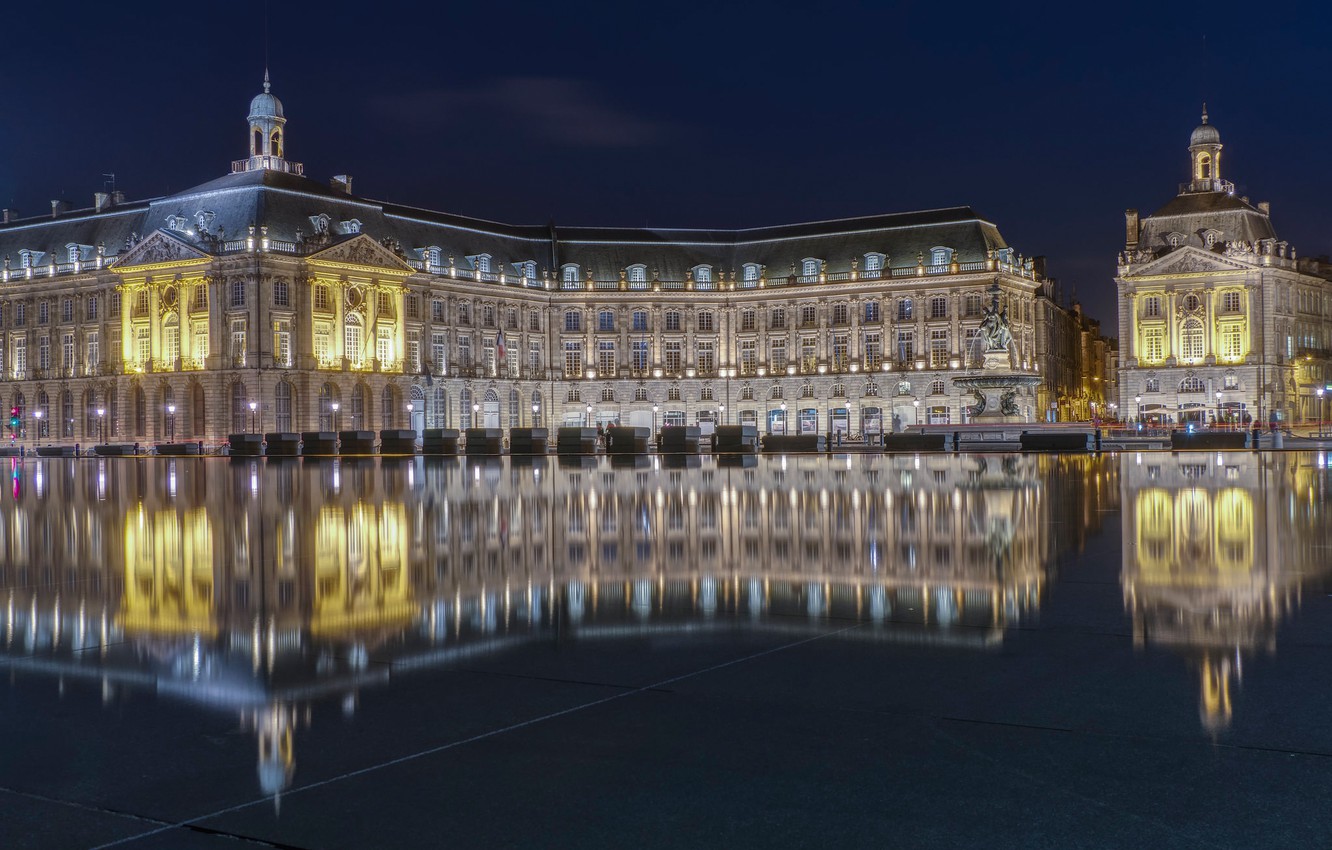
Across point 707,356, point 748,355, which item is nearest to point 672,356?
point 707,356

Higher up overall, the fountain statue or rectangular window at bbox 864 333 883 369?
rectangular window at bbox 864 333 883 369

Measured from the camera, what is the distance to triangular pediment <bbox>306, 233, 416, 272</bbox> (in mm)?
86450

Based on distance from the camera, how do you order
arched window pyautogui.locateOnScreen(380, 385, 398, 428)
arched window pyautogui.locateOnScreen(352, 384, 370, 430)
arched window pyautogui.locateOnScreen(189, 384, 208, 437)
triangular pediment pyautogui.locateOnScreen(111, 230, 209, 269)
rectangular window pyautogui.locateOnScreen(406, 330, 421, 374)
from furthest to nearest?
rectangular window pyautogui.locateOnScreen(406, 330, 421, 374) → arched window pyautogui.locateOnScreen(380, 385, 398, 428) → arched window pyautogui.locateOnScreen(352, 384, 370, 430) → arched window pyautogui.locateOnScreen(189, 384, 208, 437) → triangular pediment pyautogui.locateOnScreen(111, 230, 209, 269)

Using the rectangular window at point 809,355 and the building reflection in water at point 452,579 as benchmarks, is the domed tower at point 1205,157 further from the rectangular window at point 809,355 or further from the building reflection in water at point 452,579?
the building reflection in water at point 452,579

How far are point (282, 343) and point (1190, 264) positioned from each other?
7165 centimetres

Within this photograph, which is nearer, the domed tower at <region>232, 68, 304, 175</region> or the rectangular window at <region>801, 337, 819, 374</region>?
the domed tower at <region>232, 68, 304, 175</region>

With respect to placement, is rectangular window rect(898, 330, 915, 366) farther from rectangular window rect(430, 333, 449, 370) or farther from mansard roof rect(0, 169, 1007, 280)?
rectangular window rect(430, 333, 449, 370)

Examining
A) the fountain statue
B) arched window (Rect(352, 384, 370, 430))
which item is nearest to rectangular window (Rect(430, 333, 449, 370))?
arched window (Rect(352, 384, 370, 430))

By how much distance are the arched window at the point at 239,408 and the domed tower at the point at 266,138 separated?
17.2 m

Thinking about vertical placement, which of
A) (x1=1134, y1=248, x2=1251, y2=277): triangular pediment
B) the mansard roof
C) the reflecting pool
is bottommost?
the reflecting pool

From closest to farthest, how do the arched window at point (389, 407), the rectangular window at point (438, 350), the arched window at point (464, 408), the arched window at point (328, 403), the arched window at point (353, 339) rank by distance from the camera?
the arched window at point (328, 403)
the arched window at point (353, 339)
the arched window at point (389, 407)
the rectangular window at point (438, 350)
the arched window at point (464, 408)

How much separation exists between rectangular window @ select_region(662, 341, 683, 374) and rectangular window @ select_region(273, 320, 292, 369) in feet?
107

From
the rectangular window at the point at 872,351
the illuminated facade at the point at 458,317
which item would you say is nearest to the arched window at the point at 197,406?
the illuminated facade at the point at 458,317

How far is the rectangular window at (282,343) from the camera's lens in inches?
3329
